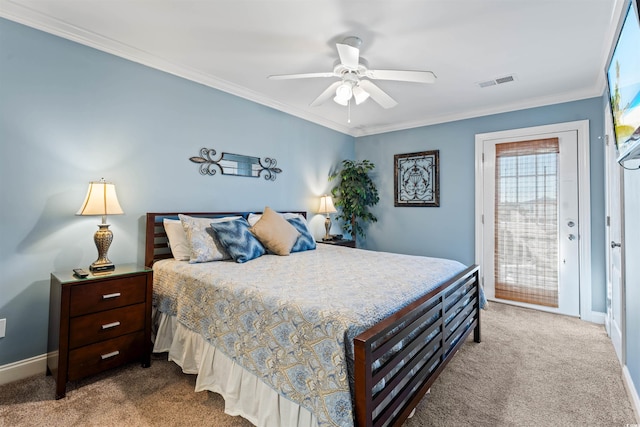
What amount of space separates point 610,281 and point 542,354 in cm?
121

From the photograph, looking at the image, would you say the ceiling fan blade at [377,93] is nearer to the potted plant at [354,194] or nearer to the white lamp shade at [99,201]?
the potted plant at [354,194]

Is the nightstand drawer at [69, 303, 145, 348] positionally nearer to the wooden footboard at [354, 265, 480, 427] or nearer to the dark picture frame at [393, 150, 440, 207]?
the wooden footboard at [354, 265, 480, 427]

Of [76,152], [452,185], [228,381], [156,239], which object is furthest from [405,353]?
[452,185]

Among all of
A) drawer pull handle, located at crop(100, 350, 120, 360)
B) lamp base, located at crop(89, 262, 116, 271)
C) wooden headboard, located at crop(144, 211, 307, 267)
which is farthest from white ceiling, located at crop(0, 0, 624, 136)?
drawer pull handle, located at crop(100, 350, 120, 360)

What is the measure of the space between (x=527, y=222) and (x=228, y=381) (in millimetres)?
3716

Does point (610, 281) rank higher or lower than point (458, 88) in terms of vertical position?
lower

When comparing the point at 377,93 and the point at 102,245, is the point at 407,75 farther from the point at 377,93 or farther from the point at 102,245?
the point at 102,245

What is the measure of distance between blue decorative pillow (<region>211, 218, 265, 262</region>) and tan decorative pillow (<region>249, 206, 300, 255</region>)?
12cm

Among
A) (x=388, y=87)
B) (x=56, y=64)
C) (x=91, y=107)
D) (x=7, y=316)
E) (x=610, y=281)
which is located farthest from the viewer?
(x=388, y=87)

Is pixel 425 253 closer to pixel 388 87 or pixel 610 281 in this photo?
pixel 610 281

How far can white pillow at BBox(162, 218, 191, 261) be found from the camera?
2.57 m

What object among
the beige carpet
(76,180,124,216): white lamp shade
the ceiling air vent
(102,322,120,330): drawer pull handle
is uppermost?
the ceiling air vent

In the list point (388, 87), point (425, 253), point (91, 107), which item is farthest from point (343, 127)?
point (91, 107)

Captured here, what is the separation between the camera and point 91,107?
2.37 m
